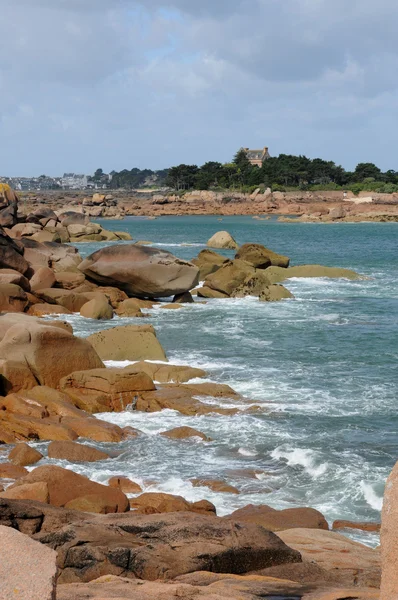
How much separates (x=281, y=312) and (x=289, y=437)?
15.9m

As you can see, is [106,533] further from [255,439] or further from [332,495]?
[255,439]

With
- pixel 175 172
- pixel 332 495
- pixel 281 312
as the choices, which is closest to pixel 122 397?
pixel 332 495

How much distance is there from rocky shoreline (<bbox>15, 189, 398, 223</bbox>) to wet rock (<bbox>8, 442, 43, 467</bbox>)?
10561 centimetres

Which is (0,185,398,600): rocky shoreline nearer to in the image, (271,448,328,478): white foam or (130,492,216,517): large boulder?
(130,492,216,517): large boulder

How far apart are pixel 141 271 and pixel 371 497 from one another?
66.5 ft

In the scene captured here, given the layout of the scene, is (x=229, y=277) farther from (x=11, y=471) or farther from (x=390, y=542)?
(x=390, y=542)

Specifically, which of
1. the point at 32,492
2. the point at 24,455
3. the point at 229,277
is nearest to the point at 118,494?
the point at 32,492

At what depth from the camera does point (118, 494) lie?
1106cm

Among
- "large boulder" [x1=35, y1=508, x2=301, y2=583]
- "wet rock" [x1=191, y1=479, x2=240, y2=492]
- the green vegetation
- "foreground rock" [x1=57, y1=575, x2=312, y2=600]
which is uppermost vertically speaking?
the green vegetation

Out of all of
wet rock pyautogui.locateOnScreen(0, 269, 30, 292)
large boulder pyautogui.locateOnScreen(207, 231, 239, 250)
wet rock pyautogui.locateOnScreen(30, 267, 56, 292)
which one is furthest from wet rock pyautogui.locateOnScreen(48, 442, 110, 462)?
large boulder pyautogui.locateOnScreen(207, 231, 239, 250)

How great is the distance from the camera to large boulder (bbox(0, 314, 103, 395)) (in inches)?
676

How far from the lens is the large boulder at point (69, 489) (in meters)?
10.9

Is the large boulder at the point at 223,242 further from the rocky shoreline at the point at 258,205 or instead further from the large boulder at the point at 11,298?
the rocky shoreline at the point at 258,205

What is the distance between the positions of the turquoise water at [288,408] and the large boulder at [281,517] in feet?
2.26
